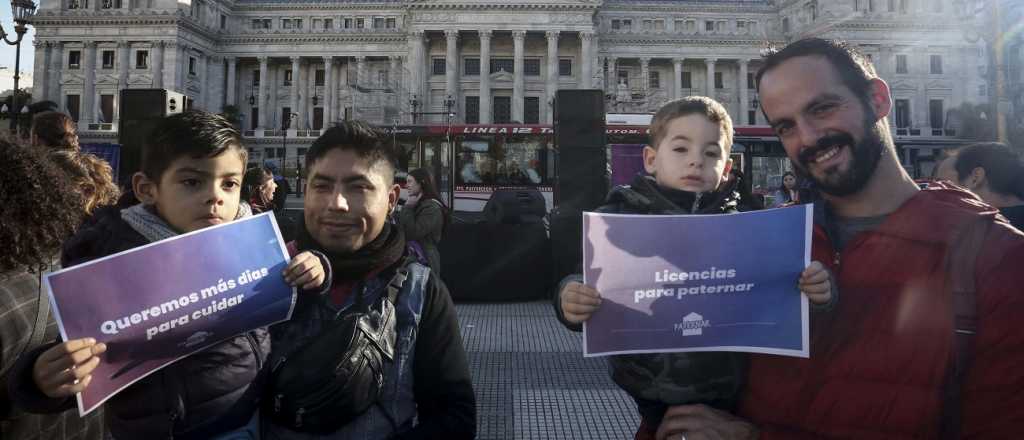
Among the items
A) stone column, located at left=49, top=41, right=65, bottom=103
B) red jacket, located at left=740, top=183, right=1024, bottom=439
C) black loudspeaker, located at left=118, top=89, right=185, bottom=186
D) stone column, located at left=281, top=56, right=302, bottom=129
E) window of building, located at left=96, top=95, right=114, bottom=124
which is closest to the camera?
red jacket, located at left=740, top=183, right=1024, bottom=439

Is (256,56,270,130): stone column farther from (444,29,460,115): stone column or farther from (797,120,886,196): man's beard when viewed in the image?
(797,120,886,196): man's beard

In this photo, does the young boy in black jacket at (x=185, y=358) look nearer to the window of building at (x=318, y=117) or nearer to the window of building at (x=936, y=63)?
the window of building at (x=318, y=117)

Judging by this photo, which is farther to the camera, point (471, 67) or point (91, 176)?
point (471, 67)

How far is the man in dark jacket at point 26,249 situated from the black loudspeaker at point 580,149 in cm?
735

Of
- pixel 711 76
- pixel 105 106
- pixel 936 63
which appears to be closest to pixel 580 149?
pixel 711 76

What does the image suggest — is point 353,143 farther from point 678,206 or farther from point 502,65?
point 502,65

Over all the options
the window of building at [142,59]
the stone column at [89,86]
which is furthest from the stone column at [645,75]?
the stone column at [89,86]

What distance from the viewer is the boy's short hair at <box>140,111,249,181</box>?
1793 millimetres

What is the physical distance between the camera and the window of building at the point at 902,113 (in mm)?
45656

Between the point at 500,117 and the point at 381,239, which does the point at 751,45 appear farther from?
the point at 381,239

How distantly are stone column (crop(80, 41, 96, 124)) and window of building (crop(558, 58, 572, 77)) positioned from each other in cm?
3821

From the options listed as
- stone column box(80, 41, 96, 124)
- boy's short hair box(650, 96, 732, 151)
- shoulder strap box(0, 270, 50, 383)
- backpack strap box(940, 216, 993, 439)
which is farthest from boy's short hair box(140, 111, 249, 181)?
stone column box(80, 41, 96, 124)

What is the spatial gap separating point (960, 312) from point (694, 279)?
608 millimetres

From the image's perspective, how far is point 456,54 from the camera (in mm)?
47125
